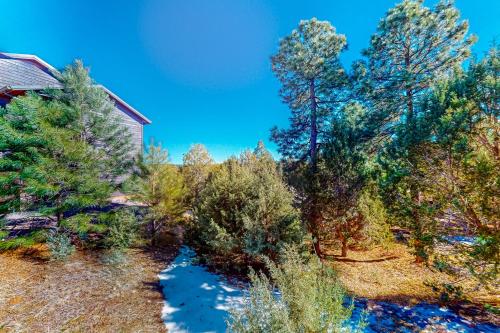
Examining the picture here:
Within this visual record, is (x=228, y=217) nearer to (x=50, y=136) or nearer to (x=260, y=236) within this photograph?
(x=260, y=236)

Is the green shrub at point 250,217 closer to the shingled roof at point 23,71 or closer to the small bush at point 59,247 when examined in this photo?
the small bush at point 59,247

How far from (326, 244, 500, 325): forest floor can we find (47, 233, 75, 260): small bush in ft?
27.8

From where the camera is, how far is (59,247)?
6137 mm

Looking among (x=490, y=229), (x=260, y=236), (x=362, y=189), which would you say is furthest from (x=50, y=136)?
(x=490, y=229)

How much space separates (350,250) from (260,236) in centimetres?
556

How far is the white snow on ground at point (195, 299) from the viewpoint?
3.96 meters

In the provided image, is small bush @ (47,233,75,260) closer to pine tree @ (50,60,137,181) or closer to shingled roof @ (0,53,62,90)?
pine tree @ (50,60,137,181)

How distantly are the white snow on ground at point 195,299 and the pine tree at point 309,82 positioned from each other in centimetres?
452

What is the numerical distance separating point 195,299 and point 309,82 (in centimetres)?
1011

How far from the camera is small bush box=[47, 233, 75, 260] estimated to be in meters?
6.05

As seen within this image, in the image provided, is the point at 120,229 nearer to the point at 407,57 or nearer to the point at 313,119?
the point at 313,119

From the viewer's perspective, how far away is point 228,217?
6.58m

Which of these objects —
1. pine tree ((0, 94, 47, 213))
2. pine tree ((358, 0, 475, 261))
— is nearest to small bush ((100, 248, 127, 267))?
pine tree ((0, 94, 47, 213))

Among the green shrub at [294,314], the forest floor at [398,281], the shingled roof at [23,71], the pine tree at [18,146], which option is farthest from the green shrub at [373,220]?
the shingled roof at [23,71]
